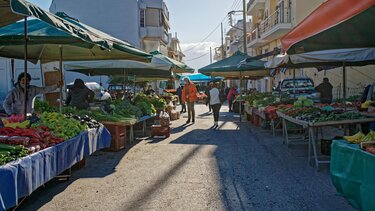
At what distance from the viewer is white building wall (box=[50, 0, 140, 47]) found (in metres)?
38.5

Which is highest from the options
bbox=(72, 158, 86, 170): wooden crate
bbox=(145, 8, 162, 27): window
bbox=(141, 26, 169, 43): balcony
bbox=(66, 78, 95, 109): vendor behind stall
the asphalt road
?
bbox=(145, 8, 162, 27): window

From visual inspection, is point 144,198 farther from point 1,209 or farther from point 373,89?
point 373,89

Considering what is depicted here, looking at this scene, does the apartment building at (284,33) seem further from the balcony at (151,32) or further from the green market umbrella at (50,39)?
the balcony at (151,32)

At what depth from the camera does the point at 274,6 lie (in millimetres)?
31719

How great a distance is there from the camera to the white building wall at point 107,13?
1516 inches

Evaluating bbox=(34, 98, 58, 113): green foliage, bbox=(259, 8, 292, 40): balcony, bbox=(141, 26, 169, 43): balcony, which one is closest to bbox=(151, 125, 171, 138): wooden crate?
bbox=(34, 98, 58, 113): green foliage

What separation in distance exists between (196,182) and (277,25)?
21.7 meters

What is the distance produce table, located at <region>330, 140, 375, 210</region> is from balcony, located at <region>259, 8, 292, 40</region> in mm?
→ 21891

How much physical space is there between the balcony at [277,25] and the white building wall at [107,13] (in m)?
14.3

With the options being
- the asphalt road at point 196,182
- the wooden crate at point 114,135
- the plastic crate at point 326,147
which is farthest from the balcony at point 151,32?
the plastic crate at point 326,147

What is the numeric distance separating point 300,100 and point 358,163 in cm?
581

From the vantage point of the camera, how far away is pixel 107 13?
127 ft

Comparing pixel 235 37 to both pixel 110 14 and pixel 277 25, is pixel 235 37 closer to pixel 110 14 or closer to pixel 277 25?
pixel 110 14

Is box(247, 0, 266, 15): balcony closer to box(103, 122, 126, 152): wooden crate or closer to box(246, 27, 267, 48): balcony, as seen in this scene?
box(246, 27, 267, 48): balcony
